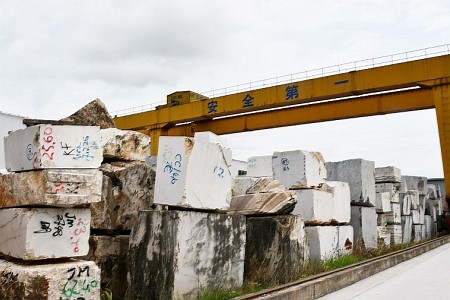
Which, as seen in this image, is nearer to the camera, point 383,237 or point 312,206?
→ point 312,206

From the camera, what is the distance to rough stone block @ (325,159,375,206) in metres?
Answer: 8.62

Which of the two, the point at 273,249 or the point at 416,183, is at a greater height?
the point at 416,183

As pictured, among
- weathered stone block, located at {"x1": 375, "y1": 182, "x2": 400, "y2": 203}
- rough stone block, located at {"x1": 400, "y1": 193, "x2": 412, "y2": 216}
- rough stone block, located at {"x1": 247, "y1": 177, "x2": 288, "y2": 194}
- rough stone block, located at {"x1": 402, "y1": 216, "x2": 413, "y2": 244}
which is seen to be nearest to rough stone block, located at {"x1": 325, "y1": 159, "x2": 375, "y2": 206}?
weathered stone block, located at {"x1": 375, "y1": 182, "x2": 400, "y2": 203}

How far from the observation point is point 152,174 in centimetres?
485

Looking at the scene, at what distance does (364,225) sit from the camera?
8602 millimetres

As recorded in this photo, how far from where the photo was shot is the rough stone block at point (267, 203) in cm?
581

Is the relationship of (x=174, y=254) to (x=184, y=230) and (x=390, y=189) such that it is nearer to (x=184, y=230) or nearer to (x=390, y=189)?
(x=184, y=230)

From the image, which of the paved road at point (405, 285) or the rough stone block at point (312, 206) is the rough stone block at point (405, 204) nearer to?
the paved road at point (405, 285)

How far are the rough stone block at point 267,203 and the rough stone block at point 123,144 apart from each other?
1625mm

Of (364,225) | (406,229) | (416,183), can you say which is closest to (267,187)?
(364,225)

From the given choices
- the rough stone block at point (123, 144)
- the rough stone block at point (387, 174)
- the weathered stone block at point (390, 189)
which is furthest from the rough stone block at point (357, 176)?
the rough stone block at point (123, 144)

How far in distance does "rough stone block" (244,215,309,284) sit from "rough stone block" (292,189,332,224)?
952mm

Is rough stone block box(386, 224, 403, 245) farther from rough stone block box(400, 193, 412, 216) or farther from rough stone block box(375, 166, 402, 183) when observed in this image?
rough stone block box(375, 166, 402, 183)

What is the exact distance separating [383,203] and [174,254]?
789cm
